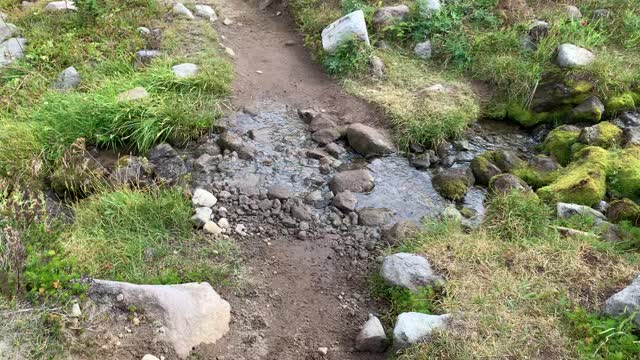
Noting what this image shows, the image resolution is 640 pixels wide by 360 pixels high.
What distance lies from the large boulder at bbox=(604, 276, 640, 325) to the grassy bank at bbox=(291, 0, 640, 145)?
2.97m

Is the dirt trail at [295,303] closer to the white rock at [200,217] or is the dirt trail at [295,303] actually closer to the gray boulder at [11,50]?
the white rock at [200,217]

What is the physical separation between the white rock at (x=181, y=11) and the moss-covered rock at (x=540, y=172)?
537 cm

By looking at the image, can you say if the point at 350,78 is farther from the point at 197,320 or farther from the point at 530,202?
the point at 197,320

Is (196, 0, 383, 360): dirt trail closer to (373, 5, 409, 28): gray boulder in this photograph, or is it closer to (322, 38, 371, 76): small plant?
(322, 38, 371, 76): small plant

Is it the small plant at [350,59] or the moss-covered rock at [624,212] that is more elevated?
the moss-covered rock at [624,212]

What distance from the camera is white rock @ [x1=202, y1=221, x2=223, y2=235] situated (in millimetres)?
5141

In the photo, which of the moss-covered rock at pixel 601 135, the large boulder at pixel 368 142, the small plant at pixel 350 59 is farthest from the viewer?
the small plant at pixel 350 59

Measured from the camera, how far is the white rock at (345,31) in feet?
25.0

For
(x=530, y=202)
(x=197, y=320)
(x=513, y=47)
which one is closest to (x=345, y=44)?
(x=513, y=47)

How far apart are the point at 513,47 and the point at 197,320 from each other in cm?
578

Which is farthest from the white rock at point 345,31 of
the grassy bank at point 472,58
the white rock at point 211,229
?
the white rock at point 211,229

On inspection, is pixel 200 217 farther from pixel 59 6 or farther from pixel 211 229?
pixel 59 6

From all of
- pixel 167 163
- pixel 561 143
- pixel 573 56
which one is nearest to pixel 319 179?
pixel 167 163

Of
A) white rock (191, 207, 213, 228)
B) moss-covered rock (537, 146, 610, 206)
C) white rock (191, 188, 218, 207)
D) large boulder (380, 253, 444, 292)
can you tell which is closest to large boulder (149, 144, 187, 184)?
white rock (191, 188, 218, 207)
